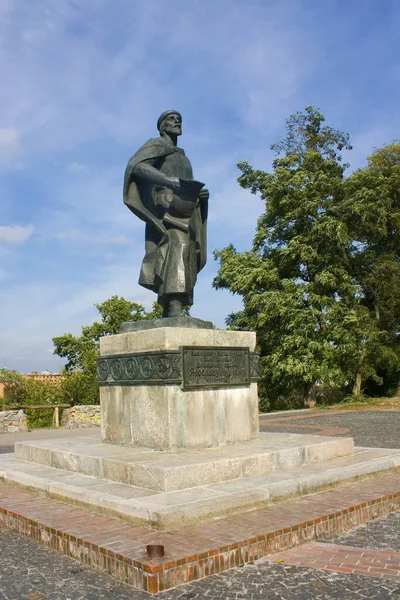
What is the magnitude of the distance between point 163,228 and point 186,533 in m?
3.92

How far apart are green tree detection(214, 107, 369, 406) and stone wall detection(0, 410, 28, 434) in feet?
30.6

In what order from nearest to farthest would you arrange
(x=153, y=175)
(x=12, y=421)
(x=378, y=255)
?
(x=153, y=175)
(x=12, y=421)
(x=378, y=255)

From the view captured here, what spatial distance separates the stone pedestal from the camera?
631 cm

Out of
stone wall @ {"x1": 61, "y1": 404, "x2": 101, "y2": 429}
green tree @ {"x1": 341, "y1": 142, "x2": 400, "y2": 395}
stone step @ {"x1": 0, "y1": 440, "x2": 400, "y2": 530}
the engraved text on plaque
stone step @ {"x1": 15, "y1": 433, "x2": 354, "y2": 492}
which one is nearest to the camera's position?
stone step @ {"x1": 0, "y1": 440, "x2": 400, "y2": 530}

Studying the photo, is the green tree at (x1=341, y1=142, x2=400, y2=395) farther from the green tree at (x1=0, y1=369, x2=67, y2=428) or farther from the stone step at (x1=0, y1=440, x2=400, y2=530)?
the stone step at (x1=0, y1=440, x2=400, y2=530)

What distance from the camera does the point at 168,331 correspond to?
6.45 metres

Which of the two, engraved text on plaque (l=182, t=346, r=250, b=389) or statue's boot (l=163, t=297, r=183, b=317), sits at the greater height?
statue's boot (l=163, t=297, r=183, b=317)

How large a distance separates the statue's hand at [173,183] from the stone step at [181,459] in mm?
3009

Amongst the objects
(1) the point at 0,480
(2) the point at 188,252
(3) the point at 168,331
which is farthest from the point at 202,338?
(1) the point at 0,480

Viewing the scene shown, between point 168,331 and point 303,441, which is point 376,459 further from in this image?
point 168,331

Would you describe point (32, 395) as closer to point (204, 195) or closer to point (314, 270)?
point (314, 270)

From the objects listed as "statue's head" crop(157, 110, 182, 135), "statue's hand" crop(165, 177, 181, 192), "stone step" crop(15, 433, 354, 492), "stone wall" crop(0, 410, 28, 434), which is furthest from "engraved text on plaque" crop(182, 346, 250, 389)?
"stone wall" crop(0, 410, 28, 434)

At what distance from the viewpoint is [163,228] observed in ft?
23.7

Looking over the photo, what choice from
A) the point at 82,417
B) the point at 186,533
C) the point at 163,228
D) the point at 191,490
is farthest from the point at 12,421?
the point at 186,533
